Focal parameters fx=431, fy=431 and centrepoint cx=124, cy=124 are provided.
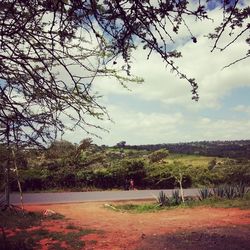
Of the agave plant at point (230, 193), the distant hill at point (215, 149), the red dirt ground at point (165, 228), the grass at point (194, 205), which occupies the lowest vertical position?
the red dirt ground at point (165, 228)

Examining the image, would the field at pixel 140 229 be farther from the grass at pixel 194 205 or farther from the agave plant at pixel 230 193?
the agave plant at pixel 230 193

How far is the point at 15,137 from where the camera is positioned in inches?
A: 198

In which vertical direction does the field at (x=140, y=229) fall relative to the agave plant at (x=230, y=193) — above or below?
below

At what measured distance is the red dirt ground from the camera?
37.7 ft

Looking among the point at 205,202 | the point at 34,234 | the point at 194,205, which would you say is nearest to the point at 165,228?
the point at 34,234

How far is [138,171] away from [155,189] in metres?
1.99

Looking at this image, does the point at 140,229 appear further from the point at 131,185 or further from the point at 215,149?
the point at 215,149

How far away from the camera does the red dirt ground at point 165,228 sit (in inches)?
452

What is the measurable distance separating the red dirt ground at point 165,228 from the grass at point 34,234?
1.15 feet

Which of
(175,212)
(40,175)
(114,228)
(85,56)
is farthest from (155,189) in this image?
(85,56)

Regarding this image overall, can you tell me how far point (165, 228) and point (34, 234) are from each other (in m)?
4.22

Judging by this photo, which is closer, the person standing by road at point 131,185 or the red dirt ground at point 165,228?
the red dirt ground at point 165,228

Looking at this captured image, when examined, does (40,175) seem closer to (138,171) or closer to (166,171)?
(138,171)

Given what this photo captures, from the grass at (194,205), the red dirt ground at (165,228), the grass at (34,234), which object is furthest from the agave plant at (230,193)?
the grass at (34,234)
